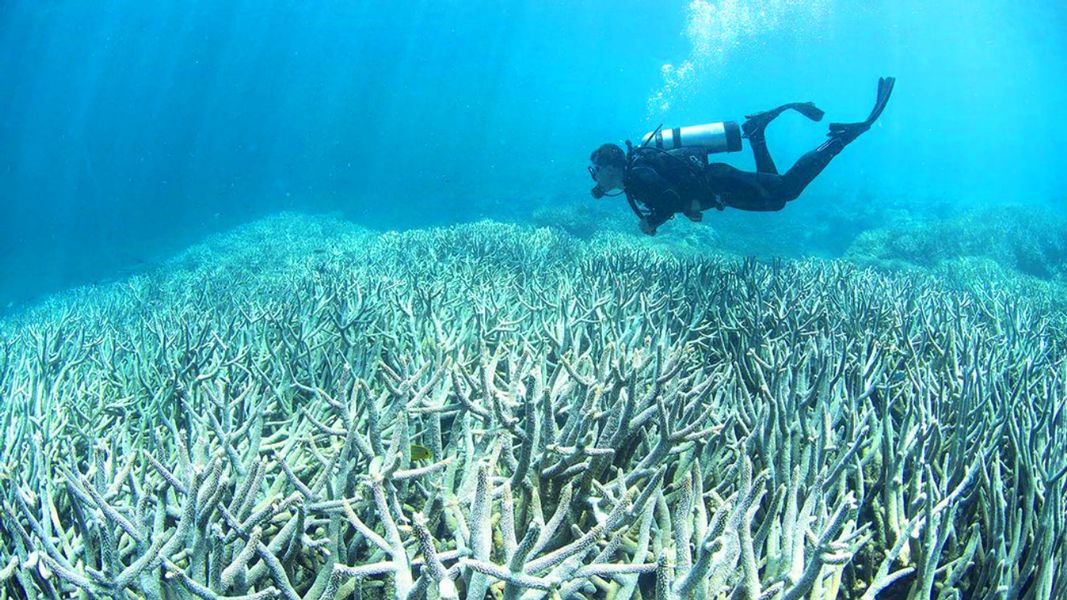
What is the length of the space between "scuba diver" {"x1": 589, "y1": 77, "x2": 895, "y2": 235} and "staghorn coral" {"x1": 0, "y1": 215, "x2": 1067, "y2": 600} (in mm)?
3066

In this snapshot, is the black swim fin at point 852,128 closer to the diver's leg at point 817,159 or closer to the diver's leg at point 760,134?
the diver's leg at point 817,159

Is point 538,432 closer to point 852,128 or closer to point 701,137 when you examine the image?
point 701,137

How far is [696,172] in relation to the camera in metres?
6.81

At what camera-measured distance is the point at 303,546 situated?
1.76 metres

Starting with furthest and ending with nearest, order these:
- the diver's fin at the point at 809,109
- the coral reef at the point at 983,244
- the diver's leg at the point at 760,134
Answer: the coral reef at the point at 983,244, the diver's fin at the point at 809,109, the diver's leg at the point at 760,134

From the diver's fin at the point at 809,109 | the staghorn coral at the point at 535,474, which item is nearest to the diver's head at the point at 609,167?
the staghorn coral at the point at 535,474

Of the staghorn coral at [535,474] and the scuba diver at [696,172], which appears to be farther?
the scuba diver at [696,172]

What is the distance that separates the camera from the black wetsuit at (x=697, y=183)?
660cm

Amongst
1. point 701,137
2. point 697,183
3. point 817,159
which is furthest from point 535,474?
point 817,159

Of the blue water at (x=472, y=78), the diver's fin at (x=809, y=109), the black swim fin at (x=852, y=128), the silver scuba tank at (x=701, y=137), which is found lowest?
the silver scuba tank at (x=701, y=137)

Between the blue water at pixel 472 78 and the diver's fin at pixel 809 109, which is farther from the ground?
the blue water at pixel 472 78

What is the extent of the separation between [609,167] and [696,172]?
3.91 feet

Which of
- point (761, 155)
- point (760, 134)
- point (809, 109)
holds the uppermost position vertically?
point (809, 109)

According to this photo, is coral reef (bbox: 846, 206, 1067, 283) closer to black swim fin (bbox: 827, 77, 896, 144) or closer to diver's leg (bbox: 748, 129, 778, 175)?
black swim fin (bbox: 827, 77, 896, 144)
